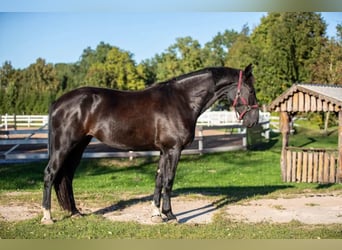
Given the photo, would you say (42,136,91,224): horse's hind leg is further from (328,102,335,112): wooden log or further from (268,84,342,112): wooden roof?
(328,102,335,112): wooden log

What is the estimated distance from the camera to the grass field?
5223 mm

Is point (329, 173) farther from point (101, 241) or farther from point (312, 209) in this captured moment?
point (101, 241)

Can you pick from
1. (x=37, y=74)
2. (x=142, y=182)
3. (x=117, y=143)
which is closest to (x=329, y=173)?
(x=142, y=182)

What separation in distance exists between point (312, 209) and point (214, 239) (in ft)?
7.21

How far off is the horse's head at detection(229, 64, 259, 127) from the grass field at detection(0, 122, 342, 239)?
140 centimetres

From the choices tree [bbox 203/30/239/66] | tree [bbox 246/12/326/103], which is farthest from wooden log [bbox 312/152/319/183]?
tree [bbox 203/30/239/66]

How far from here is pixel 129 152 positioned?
12.4 metres

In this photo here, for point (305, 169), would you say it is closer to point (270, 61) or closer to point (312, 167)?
point (312, 167)

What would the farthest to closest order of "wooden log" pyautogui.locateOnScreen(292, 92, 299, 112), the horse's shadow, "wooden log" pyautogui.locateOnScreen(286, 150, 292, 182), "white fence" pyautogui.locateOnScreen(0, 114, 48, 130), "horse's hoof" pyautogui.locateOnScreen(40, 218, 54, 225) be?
1. "white fence" pyautogui.locateOnScreen(0, 114, 48, 130)
2. "wooden log" pyautogui.locateOnScreen(286, 150, 292, 182)
3. "wooden log" pyautogui.locateOnScreen(292, 92, 299, 112)
4. the horse's shadow
5. "horse's hoof" pyautogui.locateOnScreen(40, 218, 54, 225)

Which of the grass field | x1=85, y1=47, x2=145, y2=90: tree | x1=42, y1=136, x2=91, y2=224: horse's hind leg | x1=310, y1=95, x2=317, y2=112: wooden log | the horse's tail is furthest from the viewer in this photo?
x1=85, y1=47, x2=145, y2=90: tree

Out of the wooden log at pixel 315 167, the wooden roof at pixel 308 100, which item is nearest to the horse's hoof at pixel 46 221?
the wooden roof at pixel 308 100

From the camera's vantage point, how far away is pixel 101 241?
4977mm

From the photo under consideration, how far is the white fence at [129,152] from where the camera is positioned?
462 inches

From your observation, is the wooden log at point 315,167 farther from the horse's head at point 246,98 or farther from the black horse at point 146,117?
the black horse at point 146,117
